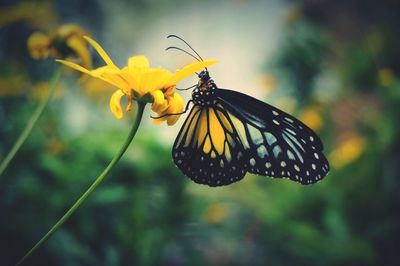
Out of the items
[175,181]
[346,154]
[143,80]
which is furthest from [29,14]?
[346,154]

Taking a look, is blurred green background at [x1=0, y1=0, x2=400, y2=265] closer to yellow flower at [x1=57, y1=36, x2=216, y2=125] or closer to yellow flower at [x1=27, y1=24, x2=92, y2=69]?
yellow flower at [x1=27, y1=24, x2=92, y2=69]

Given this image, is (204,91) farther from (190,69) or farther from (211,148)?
(190,69)

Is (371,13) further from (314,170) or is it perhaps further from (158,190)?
(314,170)

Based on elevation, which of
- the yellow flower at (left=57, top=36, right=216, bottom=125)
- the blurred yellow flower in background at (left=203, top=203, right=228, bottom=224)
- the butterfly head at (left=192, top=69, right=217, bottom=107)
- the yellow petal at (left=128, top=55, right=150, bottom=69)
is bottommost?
the yellow flower at (left=57, top=36, right=216, bottom=125)

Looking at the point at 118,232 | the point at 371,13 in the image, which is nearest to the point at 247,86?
the point at 371,13

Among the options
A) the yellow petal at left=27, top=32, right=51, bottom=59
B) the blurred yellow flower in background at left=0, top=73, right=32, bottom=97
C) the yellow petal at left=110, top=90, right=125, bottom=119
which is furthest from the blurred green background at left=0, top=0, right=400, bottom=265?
the yellow petal at left=110, top=90, right=125, bottom=119

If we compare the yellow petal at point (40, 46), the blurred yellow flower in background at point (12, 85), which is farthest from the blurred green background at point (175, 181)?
the yellow petal at point (40, 46)

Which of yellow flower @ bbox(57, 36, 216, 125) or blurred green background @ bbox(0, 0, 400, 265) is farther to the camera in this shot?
blurred green background @ bbox(0, 0, 400, 265)
